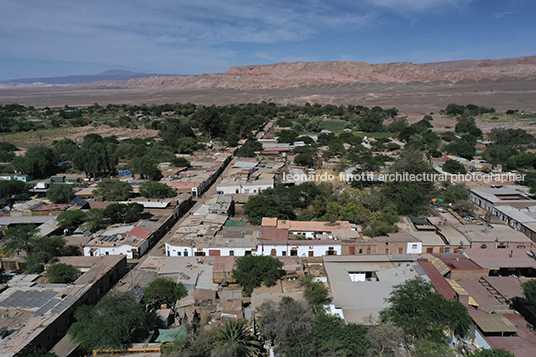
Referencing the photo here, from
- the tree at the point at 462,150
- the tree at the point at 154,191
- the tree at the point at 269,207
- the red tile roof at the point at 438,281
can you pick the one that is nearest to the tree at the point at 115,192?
the tree at the point at 154,191

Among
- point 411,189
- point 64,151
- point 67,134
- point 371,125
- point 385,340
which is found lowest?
point 385,340

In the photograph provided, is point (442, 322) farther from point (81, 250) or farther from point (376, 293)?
point (81, 250)

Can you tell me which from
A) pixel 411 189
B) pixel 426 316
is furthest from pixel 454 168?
pixel 426 316

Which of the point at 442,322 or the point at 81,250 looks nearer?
the point at 442,322

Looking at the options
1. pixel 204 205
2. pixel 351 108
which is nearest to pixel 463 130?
pixel 351 108

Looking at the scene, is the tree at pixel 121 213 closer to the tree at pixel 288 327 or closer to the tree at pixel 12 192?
the tree at pixel 12 192

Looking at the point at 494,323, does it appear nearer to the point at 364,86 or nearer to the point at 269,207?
the point at 269,207

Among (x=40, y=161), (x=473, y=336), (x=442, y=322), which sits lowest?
(x=473, y=336)
